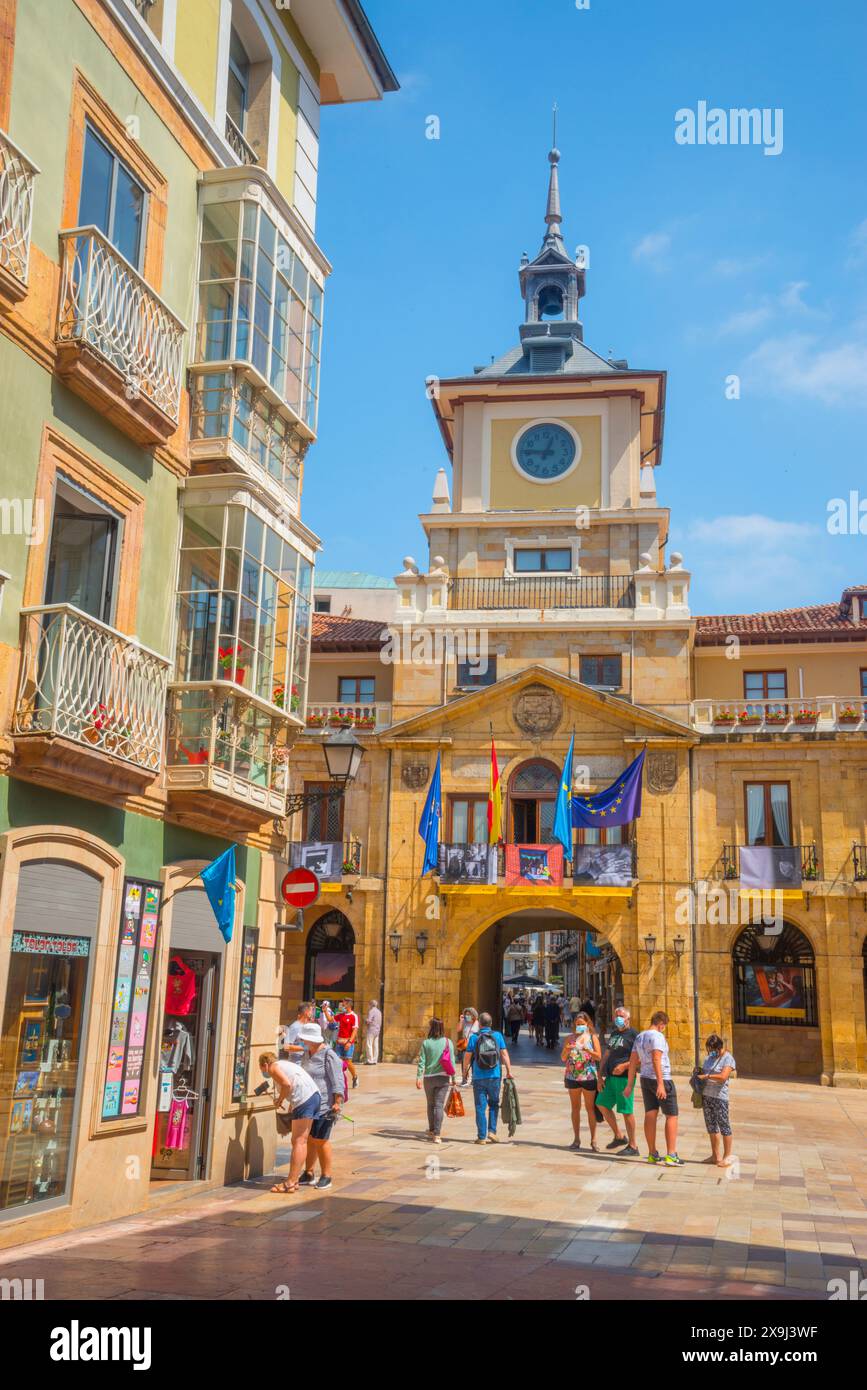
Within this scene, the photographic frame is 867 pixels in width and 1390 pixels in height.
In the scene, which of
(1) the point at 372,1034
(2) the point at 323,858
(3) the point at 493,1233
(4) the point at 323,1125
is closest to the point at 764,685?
(2) the point at 323,858

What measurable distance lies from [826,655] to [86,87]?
94.3 feet

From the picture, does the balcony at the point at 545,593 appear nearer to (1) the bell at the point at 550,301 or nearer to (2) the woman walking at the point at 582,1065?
(1) the bell at the point at 550,301

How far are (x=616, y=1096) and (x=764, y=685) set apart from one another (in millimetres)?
21357

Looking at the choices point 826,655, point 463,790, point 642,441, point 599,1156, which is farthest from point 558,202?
point 599,1156

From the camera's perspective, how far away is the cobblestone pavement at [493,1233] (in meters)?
8.73

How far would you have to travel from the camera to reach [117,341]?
35.1 feet

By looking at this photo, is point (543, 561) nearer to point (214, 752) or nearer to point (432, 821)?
point (432, 821)

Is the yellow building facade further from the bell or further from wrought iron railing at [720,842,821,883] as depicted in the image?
the bell

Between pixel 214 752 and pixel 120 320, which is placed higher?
pixel 120 320

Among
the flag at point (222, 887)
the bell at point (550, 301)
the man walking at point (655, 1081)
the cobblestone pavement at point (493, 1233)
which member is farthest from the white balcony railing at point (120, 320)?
the bell at point (550, 301)

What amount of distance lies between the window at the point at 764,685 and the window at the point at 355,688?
35.9ft

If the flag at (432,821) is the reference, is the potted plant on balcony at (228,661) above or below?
below

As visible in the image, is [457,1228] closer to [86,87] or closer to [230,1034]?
[230,1034]

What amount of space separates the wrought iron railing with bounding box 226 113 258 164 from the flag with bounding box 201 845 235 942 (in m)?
7.74
